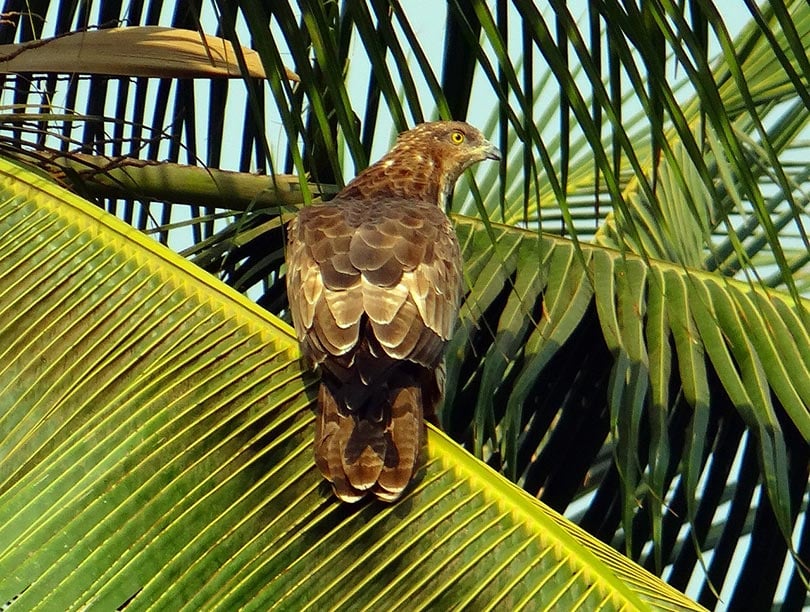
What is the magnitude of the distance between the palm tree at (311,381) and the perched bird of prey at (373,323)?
0.08 metres

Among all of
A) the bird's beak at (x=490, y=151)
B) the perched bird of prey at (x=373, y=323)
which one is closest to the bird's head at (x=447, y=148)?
the bird's beak at (x=490, y=151)

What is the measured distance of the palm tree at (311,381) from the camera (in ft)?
9.71

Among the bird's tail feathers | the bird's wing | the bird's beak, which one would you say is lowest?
the bird's beak

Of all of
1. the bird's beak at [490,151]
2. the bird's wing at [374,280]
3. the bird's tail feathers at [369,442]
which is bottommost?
the bird's beak at [490,151]

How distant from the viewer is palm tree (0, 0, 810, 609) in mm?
2959

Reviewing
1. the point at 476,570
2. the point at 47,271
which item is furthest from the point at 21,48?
the point at 476,570

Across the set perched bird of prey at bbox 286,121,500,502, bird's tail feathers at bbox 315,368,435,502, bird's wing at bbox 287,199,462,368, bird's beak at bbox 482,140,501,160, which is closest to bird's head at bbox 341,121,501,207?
bird's beak at bbox 482,140,501,160

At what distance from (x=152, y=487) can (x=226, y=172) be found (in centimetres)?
156

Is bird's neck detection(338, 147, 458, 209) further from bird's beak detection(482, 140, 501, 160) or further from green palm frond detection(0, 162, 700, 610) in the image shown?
green palm frond detection(0, 162, 700, 610)

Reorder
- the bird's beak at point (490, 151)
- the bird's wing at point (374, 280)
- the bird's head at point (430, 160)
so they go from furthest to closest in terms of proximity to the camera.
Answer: the bird's beak at point (490, 151) < the bird's head at point (430, 160) < the bird's wing at point (374, 280)

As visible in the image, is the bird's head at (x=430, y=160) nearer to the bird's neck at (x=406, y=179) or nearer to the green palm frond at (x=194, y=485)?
the bird's neck at (x=406, y=179)

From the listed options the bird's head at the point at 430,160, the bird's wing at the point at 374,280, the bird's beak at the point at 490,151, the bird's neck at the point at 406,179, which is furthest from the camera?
the bird's beak at the point at 490,151

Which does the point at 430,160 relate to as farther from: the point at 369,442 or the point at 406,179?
the point at 369,442

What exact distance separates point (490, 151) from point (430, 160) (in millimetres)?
301
